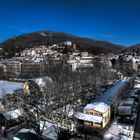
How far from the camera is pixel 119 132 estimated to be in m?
13.7

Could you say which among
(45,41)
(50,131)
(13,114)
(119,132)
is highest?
(45,41)

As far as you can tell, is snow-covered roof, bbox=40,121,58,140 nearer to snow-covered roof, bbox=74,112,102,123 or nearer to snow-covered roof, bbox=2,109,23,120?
snow-covered roof, bbox=74,112,102,123

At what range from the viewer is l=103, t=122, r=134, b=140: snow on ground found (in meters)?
12.9

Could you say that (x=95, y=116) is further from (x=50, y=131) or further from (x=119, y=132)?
(x=50, y=131)

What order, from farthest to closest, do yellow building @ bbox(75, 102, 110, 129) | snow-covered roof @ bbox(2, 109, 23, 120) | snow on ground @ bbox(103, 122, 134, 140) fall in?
snow-covered roof @ bbox(2, 109, 23, 120) < yellow building @ bbox(75, 102, 110, 129) < snow on ground @ bbox(103, 122, 134, 140)

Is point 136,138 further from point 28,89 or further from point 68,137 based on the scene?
point 28,89

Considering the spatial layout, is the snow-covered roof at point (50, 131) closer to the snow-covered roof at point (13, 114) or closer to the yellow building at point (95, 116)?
the yellow building at point (95, 116)

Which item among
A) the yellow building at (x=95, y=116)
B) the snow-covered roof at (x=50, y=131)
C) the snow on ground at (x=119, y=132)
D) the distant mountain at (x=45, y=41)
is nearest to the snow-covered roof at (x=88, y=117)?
the yellow building at (x=95, y=116)

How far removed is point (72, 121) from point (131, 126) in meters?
4.53

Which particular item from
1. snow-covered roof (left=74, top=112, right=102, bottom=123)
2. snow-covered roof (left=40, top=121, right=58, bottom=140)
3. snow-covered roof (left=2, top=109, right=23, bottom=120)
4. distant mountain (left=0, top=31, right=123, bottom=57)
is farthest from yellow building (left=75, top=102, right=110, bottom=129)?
distant mountain (left=0, top=31, right=123, bottom=57)

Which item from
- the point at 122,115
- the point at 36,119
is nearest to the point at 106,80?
the point at 122,115

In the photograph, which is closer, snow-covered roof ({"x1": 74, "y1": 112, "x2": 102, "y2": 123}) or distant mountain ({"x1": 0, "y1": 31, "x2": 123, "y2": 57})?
snow-covered roof ({"x1": 74, "y1": 112, "x2": 102, "y2": 123})

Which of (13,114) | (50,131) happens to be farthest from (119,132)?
(13,114)

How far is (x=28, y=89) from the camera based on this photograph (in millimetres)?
27078
